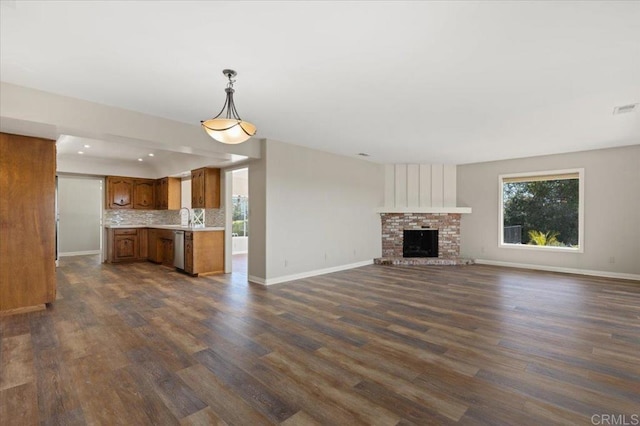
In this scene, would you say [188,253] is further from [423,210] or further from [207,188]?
[423,210]

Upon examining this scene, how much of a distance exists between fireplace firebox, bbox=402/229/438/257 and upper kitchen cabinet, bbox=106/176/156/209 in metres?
7.12

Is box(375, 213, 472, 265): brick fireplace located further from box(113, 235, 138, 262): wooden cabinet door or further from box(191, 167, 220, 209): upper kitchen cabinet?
box(113, 235, 138, 262): wooden cabinet door

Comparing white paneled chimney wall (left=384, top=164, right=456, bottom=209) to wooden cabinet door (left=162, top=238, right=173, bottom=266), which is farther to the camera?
white paneled chimney wall (left=384, top=164, right=456, bottom=209)

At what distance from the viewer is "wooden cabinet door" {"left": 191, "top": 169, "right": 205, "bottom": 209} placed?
21.6ft

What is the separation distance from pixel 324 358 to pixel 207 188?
4.94 metres

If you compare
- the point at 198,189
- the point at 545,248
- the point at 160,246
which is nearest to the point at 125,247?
the point at 160,246

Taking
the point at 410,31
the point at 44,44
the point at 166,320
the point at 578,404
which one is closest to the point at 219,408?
the point at 166,320

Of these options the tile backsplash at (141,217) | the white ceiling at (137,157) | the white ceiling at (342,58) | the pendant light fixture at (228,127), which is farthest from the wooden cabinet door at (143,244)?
the pendant light fixture at (228,127)

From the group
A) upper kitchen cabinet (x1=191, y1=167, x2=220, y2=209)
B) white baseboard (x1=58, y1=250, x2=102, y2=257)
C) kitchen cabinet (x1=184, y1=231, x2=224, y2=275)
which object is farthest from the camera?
white baseboard (x1=58, y1=250, x2=102, y2=257)

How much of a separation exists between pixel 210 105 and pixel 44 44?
1562mm

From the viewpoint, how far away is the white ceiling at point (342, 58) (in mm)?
2072

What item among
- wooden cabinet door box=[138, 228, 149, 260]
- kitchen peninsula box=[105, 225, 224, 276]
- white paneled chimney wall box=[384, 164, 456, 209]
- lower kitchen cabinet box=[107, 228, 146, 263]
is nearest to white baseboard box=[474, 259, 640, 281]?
white paneled chimney wall box=[384, 164, 456, 209]

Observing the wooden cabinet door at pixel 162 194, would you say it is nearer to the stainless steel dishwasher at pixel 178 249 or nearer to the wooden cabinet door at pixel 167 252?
the wooden cabinet door at pixel 167 252

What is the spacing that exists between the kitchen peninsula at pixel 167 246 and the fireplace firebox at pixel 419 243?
4.67 meters
